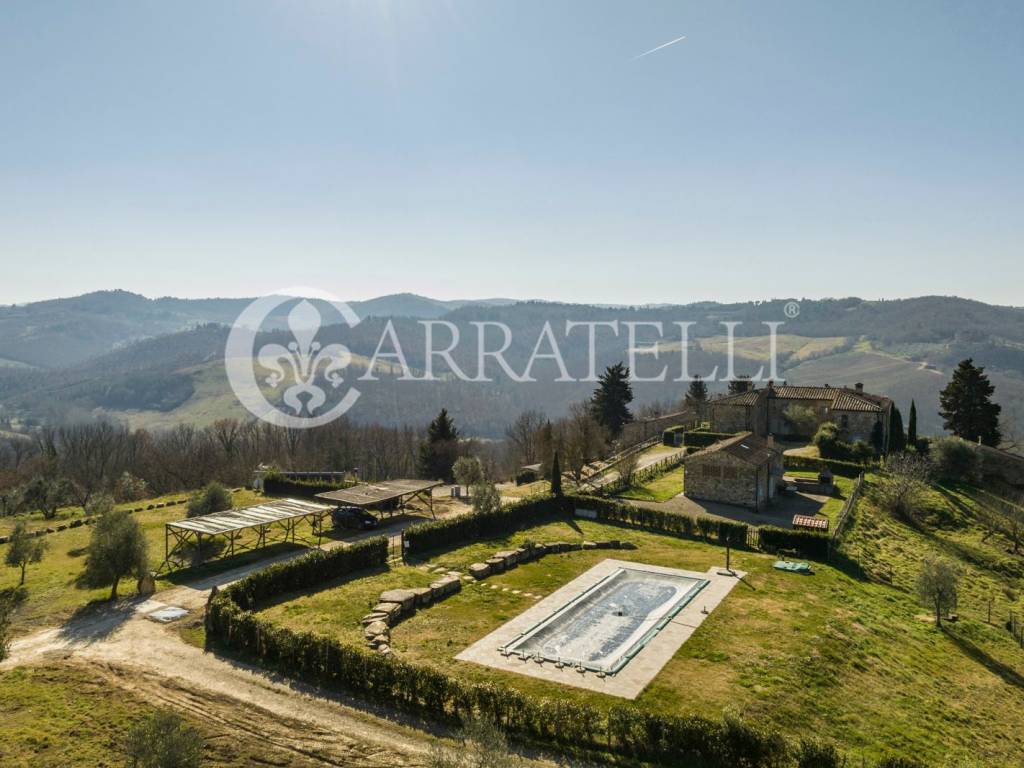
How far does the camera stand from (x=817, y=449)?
63062mm

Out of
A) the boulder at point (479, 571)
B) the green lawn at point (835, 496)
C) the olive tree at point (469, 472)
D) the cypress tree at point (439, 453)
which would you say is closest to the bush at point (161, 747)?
the boulder at point (479, 571)

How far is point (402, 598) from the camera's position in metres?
27.5

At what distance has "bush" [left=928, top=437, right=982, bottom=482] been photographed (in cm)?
6066

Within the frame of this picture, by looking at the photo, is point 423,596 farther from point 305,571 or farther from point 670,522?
point 670,522

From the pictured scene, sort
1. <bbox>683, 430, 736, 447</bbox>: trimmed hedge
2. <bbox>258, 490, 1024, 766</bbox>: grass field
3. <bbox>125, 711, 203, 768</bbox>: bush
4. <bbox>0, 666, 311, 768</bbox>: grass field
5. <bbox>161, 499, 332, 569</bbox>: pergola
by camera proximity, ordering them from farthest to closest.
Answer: <bbox>683, 430, 736, 447</bbox>: trimmed hedge → <bbox>161, 499, 332, 569</bbox>: pergola → <bbox>258, 490, 1024, 766</bbox>: grass field → <bbox>0, 666, 311, 768</bbox>: grass field → <bbox>125, 711, 203, 768</bbox>: bush

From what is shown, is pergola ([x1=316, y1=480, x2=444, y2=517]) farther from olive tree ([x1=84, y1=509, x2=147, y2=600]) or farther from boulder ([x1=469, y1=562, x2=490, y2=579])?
olive tree ([x1=84, y1=509, x2=147, y2=600])

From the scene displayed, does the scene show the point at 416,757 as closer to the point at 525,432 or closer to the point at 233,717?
the point at 233,717

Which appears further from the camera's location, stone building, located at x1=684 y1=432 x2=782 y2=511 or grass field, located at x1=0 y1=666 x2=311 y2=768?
stone building, located at x1=684 y1=432 x2=782 y2=511

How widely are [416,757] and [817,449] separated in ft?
187

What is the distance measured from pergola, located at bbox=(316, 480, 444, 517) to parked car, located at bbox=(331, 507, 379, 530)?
0.51 m

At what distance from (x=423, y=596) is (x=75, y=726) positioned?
43.6 ft

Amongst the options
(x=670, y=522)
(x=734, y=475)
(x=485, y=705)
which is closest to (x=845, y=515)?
(x=734, y=475)

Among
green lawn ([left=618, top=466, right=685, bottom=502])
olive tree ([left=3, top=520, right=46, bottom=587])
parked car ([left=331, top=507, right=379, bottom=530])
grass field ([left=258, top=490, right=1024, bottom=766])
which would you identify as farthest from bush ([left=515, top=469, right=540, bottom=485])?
olive tree ([left=3, top=520, right=46, bottom=587])

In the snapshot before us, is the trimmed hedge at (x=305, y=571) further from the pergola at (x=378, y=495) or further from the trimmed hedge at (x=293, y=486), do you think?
the trimmed hedge at (x=293, y=486)
